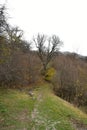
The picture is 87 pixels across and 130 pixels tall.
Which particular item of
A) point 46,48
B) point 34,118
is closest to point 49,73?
point 46,48

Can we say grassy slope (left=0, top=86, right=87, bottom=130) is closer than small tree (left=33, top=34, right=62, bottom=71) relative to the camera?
Yes

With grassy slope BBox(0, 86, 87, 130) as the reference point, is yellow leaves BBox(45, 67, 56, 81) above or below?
above

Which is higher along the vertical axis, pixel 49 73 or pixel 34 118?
pixel 49 73

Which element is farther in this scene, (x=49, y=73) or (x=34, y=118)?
(x=49, y=73)

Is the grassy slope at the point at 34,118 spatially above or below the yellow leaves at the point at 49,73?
below

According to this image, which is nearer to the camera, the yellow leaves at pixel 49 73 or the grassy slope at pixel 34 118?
the grassy slope at pixel 34 118

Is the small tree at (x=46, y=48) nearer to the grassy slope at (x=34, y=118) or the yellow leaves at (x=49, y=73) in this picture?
the yellow leaves at (x=49, y=73)

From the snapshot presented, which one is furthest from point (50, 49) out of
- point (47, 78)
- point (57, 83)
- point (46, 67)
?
point (57, 83)

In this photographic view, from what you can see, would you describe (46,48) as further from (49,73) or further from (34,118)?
(34,118)

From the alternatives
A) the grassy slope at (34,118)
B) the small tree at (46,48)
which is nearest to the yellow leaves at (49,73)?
the small tree at (46,48)

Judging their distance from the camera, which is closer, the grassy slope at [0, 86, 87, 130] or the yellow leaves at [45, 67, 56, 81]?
the grassy slope at [0, 86, 87, 130]

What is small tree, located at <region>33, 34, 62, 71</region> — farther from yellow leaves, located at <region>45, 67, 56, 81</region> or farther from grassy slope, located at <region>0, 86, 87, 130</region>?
grassy slope, located at <region>0, 86, 87, 130</region>

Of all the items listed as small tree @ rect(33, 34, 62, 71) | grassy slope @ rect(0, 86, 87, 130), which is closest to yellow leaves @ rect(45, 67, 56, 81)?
small tree @ rect(33, 34, 62, 71)

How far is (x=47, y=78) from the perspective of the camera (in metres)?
49.6
